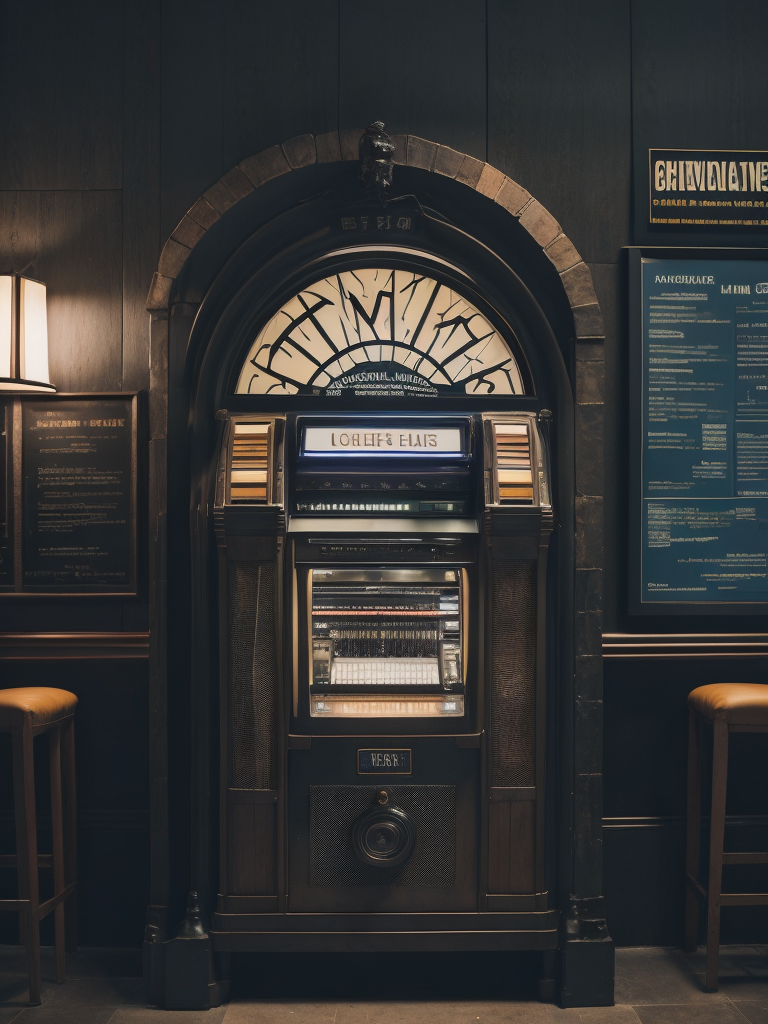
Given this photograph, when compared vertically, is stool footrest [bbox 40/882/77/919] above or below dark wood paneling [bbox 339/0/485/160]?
below

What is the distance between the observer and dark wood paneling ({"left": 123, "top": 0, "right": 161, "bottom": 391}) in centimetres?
303

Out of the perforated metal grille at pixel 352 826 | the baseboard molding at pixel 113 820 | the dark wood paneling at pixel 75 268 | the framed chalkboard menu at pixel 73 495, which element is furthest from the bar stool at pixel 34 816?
the dark wood paneling at pixel 75 268

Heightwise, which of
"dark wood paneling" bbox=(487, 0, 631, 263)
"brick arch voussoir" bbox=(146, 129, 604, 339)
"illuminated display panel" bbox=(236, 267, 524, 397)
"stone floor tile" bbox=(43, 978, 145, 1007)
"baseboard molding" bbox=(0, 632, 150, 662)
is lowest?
"stone floor tile" bbox=(43, 978, 145, 1007)

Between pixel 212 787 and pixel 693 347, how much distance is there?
8.05 feet

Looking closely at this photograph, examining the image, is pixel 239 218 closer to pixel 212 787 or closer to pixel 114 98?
pixel 114 98

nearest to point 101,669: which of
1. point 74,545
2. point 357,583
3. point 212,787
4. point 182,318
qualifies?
point 74,545

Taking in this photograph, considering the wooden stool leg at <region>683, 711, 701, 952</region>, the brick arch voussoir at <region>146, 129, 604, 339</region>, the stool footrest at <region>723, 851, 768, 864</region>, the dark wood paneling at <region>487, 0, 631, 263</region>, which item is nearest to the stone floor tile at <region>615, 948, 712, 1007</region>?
the wooden stool leg at <region>683, 711, 701, 952</region>

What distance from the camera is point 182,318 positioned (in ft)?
9.25

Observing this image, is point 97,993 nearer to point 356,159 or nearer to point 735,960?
point 735,960

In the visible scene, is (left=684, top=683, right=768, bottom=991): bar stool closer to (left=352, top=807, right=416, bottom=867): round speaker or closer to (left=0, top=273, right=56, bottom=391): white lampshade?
(left=352, top=807, right=416, bottom=867): round speaker

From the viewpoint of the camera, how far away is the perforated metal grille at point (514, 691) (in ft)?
8.91

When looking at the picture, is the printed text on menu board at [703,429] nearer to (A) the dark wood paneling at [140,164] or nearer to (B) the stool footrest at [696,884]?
(B) the stool footrest at [696,884]

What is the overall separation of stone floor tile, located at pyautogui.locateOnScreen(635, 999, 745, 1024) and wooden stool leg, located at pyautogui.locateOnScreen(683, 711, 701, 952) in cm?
31

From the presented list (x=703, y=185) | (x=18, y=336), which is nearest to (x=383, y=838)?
(x=18, y=336)
